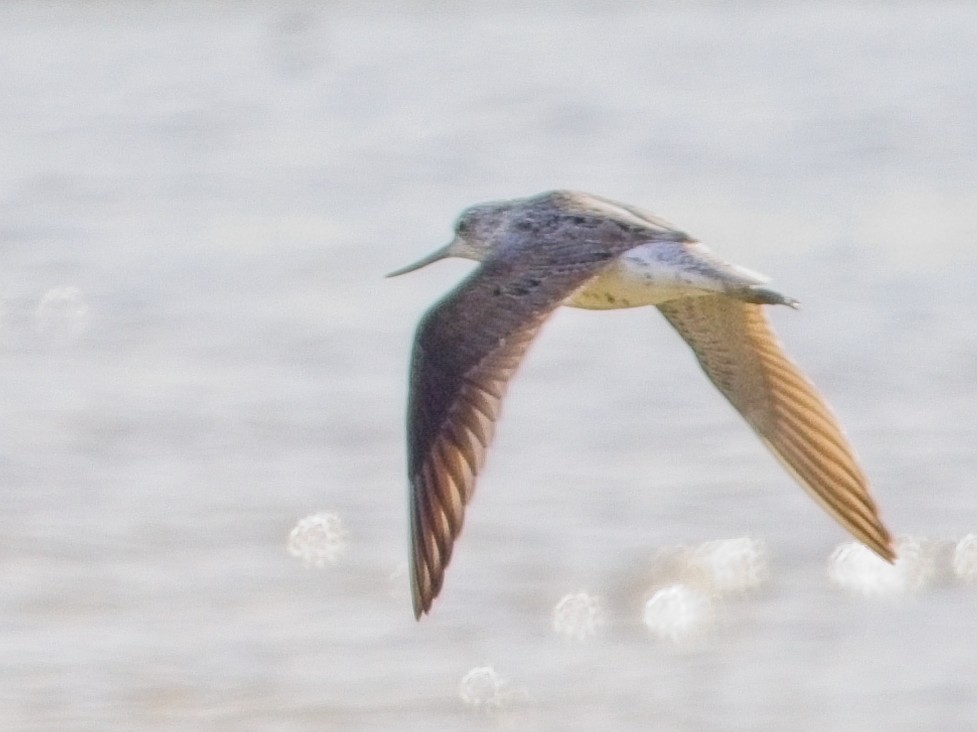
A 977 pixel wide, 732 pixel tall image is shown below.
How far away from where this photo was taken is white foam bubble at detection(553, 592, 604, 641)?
7066 millimetres

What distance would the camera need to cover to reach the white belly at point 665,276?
15.2ft

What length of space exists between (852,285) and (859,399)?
149 cm

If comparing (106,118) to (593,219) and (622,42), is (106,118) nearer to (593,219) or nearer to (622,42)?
(622,42)

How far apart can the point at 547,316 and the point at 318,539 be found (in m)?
3.54

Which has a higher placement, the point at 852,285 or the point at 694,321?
the point at 694,321

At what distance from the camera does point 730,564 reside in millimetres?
7434

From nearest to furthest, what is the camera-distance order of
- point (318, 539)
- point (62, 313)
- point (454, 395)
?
point (454, 395) → point (318, 539) → point (62, 313)

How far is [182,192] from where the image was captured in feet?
45.0

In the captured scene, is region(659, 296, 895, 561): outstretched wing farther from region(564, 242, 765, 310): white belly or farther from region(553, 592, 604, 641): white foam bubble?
region(553, 592, 604, 641): white foam bubble

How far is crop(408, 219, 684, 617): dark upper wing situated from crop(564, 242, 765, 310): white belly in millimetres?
279

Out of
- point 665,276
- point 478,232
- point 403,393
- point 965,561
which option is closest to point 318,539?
point 403,393

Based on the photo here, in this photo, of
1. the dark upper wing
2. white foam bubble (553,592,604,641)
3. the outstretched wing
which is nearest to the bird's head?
the outstretched wing

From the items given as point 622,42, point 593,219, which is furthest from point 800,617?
point 622,42

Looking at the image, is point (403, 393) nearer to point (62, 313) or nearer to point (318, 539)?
point (318, 539)
